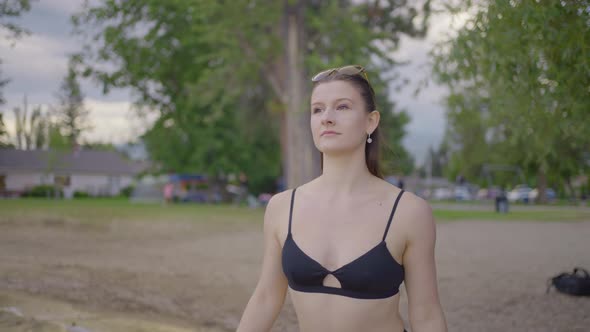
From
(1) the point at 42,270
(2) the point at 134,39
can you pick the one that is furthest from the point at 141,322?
(2) the point at 134,39

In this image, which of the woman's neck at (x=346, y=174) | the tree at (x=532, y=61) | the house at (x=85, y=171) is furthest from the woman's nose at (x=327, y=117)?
the house at (x=85, y=171)

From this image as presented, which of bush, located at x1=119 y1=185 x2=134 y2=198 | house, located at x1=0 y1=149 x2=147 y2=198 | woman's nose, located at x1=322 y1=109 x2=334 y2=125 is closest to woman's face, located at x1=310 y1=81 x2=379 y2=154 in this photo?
woman's nose, located at x1=322 y1=109 x2=334 y2=125

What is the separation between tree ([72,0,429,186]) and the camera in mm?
19703

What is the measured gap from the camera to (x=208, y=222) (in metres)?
21.3

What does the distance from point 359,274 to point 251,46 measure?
2016 centimetres

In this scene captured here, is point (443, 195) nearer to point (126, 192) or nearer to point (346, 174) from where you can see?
point (126, 192)

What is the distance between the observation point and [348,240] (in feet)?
7.66

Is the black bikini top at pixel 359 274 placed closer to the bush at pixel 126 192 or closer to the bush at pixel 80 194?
the bush at pixel 80 194

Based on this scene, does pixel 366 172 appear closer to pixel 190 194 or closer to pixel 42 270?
pixel 42 270

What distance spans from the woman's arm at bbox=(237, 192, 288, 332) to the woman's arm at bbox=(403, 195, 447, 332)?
598mm

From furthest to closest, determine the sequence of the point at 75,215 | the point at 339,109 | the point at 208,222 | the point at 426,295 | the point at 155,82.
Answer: the point at 155,82 → the point at 208,222 → the point at 75,215 → the point at 339,109 → the point at 426,295

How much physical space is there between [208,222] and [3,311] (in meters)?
15.8

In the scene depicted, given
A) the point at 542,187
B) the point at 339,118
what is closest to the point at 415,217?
the point at 339,118

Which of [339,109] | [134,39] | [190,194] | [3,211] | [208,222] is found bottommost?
[190,194]
